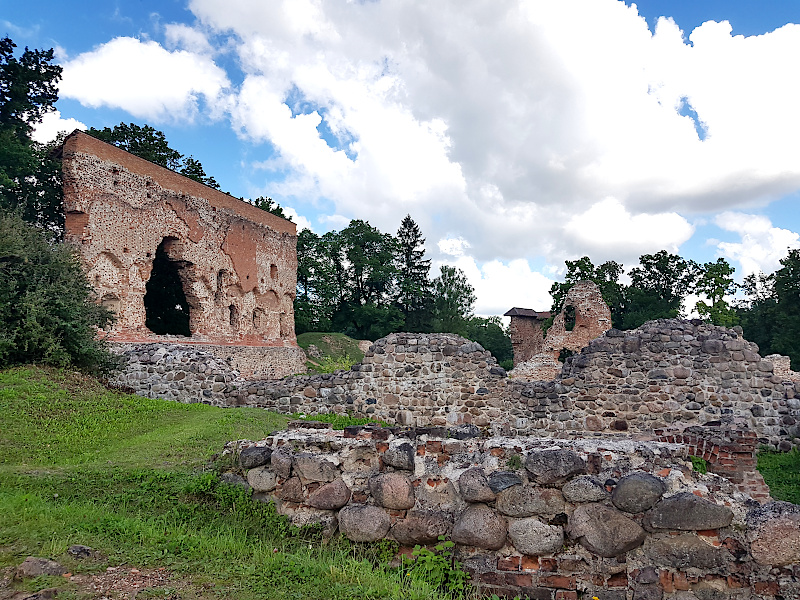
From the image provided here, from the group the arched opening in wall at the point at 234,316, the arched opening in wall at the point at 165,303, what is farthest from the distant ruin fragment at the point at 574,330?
the arched opening in wall at the point at 165,303

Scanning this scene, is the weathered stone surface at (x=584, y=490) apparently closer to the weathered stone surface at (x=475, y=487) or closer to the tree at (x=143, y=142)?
the weathered stone surface at (x=475, y=487)

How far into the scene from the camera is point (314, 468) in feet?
15.1

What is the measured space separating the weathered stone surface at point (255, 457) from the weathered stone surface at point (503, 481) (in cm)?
219

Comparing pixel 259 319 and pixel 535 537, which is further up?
pixel 259 319

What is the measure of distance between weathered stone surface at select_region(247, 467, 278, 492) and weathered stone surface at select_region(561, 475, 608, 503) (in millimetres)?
2637

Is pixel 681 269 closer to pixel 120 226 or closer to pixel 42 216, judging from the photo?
pixel 120 226

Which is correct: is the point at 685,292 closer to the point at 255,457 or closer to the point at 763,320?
the point at 763,320

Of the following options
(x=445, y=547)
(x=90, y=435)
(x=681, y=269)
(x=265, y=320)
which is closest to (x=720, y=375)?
(x=445, y=547)

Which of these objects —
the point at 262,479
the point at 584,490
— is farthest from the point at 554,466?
the point at 262,479

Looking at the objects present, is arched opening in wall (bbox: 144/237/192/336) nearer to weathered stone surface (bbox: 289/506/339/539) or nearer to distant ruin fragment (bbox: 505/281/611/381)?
distant ruin fragment (bbox: 505/281/611/381)

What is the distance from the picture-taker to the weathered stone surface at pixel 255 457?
489 cm

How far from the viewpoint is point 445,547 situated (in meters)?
3.96

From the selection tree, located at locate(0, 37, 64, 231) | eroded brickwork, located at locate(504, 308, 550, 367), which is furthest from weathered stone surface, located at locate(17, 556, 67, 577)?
eroded brickwork, located at locate(504, 308, 550, 367)

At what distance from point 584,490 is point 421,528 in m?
1.33
